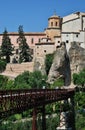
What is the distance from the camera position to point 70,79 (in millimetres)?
52844

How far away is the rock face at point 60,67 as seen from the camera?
51.8 metres

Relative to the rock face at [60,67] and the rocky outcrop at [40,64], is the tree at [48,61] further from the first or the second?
the rock face at [60,67]

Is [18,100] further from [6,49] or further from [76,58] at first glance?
[6,49]

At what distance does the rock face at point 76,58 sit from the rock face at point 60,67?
0.55 meters

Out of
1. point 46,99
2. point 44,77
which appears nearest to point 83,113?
point 44,77

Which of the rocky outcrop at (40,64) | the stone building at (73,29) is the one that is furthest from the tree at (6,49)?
the stone building at (73,29)

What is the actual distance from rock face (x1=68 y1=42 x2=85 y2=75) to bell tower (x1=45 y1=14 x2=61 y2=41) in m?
6.89

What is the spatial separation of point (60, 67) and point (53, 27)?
10980 millimetres

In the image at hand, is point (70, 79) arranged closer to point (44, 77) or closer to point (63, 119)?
point (44, 77)

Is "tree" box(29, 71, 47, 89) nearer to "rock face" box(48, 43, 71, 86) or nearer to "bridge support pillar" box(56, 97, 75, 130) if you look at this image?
"rock face" box(48, 43, 71, 86)

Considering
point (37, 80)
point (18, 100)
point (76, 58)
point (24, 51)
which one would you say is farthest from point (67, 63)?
point (18, 100)

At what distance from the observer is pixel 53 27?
62.3 meters

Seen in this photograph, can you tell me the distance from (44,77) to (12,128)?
20.5 m

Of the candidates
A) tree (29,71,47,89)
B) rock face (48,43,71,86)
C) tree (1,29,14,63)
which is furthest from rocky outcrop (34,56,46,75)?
tree (1,29,14,63)
